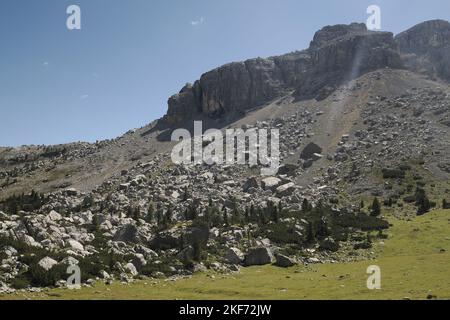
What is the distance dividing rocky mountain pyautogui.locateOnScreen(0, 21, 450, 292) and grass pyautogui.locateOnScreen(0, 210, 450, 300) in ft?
9.28

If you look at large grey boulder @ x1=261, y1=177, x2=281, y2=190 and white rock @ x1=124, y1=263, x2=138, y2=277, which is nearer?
white rock @ x1=124, y1=263, x2=138, y2=277

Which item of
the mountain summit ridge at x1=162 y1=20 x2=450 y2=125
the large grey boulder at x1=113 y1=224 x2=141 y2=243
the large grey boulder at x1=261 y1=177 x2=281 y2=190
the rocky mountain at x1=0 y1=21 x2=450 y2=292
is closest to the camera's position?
the rocky mountain at x1=0 y1=21 x2=450 y2=292

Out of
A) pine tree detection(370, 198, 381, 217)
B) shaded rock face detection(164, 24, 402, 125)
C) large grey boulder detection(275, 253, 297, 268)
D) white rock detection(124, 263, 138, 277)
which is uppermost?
shaded rock face detection(164, 24, 402, 125)

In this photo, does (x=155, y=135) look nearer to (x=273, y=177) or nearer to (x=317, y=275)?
(x=273, y=177)

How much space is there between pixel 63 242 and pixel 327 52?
446ft

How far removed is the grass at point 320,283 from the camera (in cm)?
3694

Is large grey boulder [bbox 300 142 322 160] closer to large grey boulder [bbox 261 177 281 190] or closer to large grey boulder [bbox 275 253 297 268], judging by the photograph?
large grey boulder [bbox 261 177 281 190]

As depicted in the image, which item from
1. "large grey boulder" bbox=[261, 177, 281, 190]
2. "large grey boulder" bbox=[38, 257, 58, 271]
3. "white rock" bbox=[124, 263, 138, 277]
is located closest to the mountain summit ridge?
"large grey boulder" bbox=[261, 177, 281, 190]

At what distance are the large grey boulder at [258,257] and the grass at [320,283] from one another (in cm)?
189

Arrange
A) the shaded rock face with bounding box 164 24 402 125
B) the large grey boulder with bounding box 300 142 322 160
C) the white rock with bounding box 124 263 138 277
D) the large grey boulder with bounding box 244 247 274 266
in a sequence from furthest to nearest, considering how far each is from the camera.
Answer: the shaded rock face with bounding box 164 24 402 125, the large grey boulder with bounding box 300 142 322 160, the large grey boulder with bounding box 244 247 274 266, the white rock with bounding box 124 263 138 277

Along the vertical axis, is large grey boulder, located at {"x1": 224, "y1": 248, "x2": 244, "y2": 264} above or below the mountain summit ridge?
below

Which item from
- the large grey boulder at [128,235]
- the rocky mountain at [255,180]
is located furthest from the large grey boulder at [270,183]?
the large grey boulder at [128,235]

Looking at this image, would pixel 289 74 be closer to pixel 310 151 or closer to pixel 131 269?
pixel 310 151

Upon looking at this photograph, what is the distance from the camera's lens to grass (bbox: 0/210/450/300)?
36.9 meters
